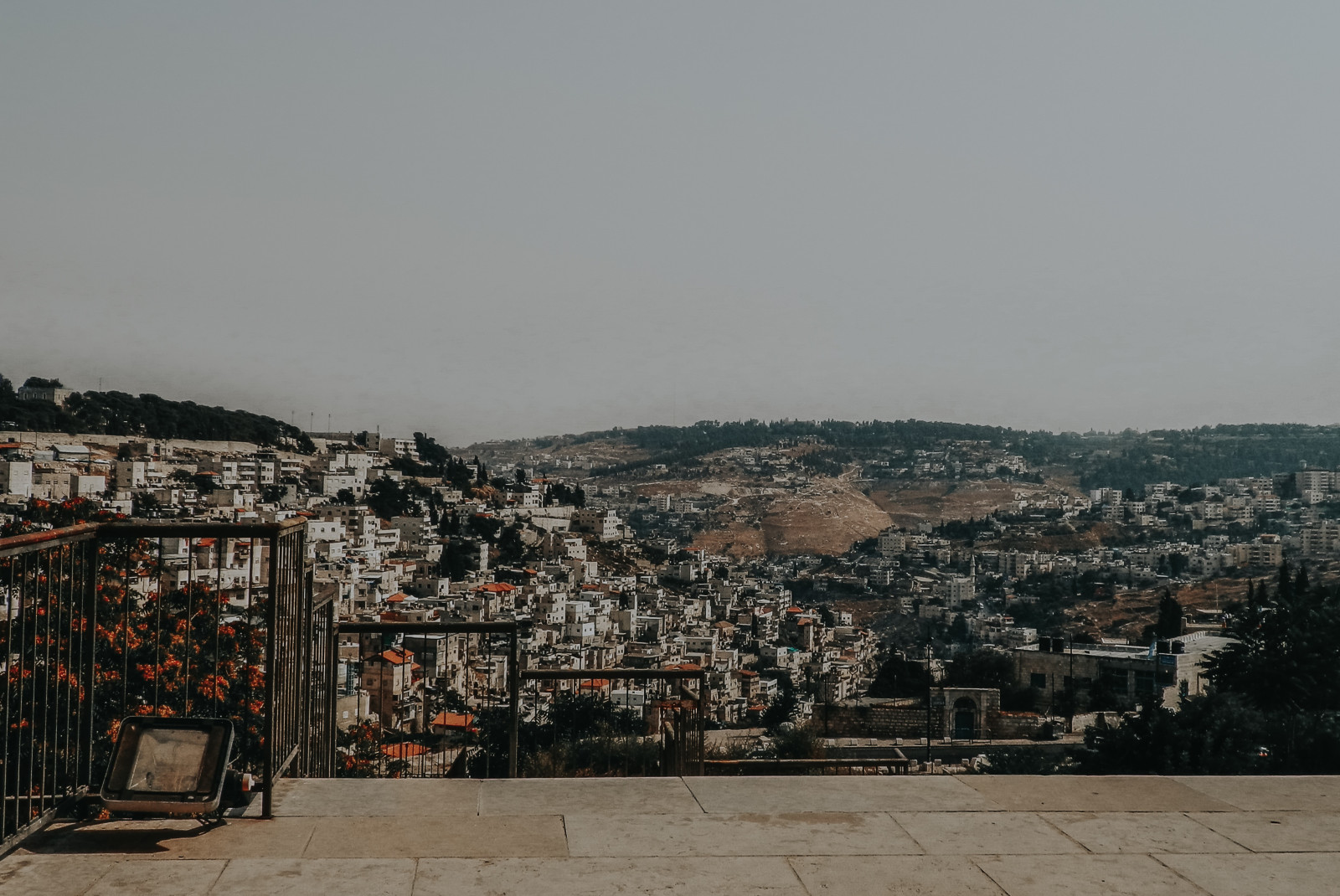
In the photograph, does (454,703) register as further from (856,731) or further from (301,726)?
(856,731)

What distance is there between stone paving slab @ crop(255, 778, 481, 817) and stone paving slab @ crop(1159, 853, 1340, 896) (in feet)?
7.14

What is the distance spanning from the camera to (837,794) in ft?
13.0

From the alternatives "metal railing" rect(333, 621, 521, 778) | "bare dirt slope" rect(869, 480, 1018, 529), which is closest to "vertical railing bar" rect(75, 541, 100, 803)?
"metal railing" rect(333, 621, 521, 778)

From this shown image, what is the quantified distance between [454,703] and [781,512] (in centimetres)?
13215

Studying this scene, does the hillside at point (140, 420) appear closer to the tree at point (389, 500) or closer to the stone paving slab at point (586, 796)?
the tree at point (389, 500)

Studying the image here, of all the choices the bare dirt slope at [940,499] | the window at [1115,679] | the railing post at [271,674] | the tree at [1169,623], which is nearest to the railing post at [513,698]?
the railing post at [271,674]

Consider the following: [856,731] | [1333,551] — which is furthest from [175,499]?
A: [1333,551]

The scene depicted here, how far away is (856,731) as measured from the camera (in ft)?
112

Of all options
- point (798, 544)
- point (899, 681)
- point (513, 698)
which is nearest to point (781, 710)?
point (899, 681)

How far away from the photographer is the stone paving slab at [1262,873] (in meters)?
3.05

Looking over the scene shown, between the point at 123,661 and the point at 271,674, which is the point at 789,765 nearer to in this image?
the point at 271,674

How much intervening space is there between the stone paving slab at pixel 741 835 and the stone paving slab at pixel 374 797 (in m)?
0.44

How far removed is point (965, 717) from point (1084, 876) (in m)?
34.0

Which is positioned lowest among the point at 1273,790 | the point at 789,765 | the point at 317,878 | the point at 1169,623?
the point at 1169,623
